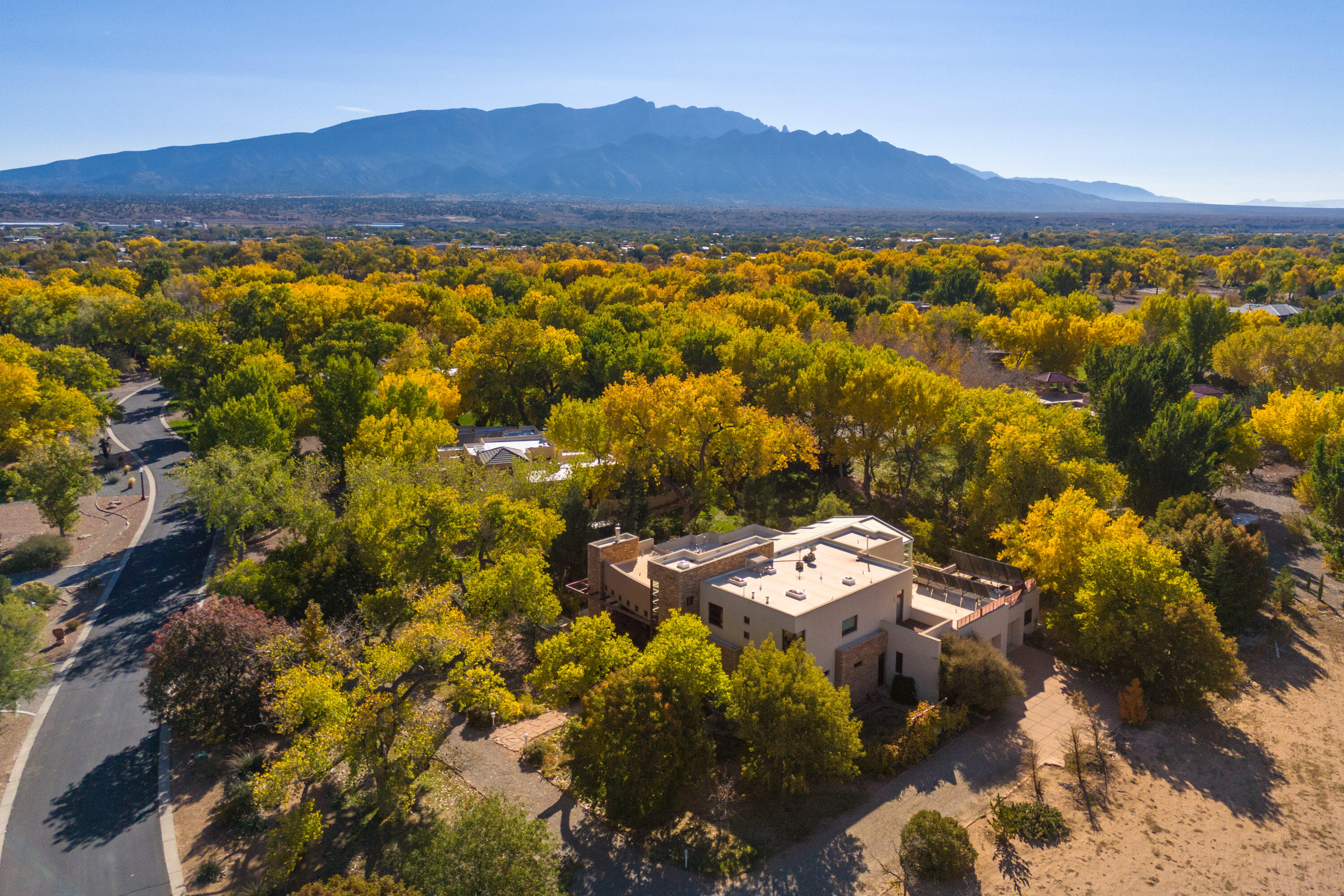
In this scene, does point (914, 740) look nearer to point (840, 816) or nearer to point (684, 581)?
point (840, 816)

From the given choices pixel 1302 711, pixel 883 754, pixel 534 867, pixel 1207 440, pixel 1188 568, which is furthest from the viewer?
pixel 1207 440

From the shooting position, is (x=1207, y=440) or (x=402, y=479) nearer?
(x=402, y=479)

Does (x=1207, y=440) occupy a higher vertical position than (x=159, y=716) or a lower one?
higher

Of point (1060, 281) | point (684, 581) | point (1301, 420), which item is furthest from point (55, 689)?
point (1060, 281)

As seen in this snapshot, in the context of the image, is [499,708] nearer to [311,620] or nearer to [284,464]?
[311,620]

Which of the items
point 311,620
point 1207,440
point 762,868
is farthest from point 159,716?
point 1207,440

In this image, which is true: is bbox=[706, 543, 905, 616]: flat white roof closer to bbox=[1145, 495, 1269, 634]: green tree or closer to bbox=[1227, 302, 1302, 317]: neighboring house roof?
bbox=[1145, 495, 1269, 634]: green tree
